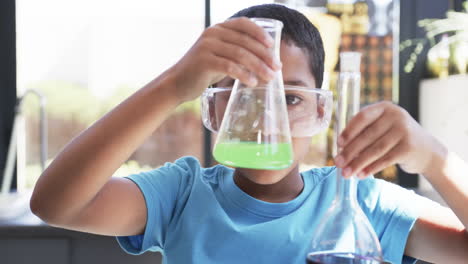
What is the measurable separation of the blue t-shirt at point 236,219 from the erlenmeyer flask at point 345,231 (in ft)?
1.37

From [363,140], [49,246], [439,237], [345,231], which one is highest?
[363,140]

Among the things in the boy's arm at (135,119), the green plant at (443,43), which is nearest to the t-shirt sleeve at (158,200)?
the boy's arm at (135,119)

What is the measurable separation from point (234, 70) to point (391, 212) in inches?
24.3

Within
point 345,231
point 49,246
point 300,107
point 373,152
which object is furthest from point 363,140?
point 49,246

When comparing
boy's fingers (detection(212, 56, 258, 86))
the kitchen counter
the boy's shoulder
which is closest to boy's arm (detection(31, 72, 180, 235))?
boy's fingers (detection(212, 56, 258, 86))

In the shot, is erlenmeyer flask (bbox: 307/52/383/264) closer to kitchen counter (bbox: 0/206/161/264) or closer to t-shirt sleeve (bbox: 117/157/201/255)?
t-shirt sleeve (bbox: 117/157/201/255)

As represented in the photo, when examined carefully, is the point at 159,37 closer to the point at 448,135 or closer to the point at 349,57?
the point at 448,135

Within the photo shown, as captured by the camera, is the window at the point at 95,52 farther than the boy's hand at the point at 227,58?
Yes

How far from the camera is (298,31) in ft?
3.77

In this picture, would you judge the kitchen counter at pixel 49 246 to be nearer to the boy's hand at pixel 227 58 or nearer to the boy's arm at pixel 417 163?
the boy's arm at pixel 417 163

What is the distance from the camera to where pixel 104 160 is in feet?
2.88

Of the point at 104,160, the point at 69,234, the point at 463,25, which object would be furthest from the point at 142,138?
the point at 463,25

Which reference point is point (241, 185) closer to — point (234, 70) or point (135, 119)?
point (135, 119)

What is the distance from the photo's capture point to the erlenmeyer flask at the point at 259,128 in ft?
2.39
